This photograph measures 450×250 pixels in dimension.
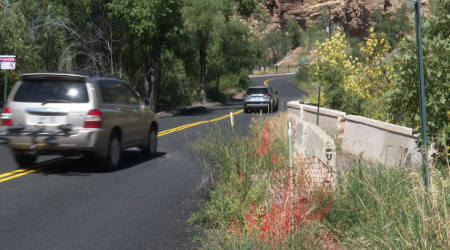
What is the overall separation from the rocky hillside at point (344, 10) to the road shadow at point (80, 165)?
9589cm

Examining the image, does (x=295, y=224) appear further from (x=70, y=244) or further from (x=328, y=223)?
(x=70, y=244)

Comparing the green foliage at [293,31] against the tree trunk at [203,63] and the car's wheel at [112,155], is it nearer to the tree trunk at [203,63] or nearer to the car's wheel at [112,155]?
the tree trunk at [203,63]

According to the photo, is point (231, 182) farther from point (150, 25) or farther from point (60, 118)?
point (150, 25)

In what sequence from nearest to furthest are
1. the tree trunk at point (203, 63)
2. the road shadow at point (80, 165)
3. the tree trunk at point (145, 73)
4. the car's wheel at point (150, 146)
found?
the road shadow at point (80, 165), the car's wheel at point (150, 146), the tree trunk at point (145, 73), the tree trunk at point (203, 63)

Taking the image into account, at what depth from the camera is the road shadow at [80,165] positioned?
1085 centimetres

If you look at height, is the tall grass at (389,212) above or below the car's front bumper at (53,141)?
below

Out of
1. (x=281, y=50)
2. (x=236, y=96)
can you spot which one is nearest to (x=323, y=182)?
(x=236, y=96)

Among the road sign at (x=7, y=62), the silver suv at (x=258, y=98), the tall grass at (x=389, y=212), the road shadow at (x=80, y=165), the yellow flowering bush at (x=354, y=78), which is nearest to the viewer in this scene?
the tall grass at (x=389, y=212)

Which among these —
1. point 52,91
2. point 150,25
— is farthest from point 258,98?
point 52,91

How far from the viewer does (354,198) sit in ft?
20.7

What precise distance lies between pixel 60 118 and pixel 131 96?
8.03 ft

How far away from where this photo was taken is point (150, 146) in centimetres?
1341

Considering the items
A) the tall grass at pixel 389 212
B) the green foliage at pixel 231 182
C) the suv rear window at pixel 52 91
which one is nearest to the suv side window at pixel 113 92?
the suv rear window at pixel 52 91

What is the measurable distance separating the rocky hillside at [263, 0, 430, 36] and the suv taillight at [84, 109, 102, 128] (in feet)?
322
